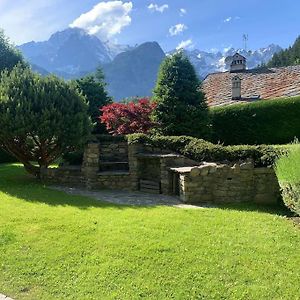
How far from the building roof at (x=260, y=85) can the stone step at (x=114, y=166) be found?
10.3 metres

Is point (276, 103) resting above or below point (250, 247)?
above

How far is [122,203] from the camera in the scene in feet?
34.4

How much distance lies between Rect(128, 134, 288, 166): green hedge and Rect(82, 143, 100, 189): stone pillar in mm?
1295

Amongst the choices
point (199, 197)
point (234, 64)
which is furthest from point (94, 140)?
point (234, 64)

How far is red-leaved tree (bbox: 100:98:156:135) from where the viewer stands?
53.7 feet

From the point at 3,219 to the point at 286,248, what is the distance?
20.5 ft

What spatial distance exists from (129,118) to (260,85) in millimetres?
10501

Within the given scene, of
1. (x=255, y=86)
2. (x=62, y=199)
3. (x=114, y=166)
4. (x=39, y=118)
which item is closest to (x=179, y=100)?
(x=114, y=166)

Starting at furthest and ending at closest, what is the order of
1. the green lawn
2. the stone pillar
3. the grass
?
1. the stone pillar
2. the grass
3. the green lawn

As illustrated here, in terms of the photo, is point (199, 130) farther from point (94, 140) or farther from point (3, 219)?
point (3, 219)

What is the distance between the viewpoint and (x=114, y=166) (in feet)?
45.4

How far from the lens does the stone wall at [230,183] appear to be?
10.8 meters

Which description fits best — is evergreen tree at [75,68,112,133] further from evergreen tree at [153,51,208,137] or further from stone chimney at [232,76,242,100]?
stone chimney at [232,76,242,100]

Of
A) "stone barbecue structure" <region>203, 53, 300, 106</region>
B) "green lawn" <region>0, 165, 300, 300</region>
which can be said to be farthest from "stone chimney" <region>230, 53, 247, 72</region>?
"green lawn" <region>0, 165, 300, 300</region>
